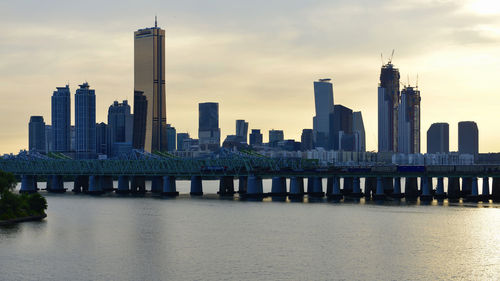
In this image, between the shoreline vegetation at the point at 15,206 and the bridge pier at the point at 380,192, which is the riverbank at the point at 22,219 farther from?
the bridge pier at the point at 380,192

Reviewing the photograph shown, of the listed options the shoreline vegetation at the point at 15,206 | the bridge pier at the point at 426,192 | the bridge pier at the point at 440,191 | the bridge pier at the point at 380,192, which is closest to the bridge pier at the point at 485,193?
the bridge pier at the point at 440,191

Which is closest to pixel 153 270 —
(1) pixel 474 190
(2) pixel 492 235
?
(2) pixel 492 235

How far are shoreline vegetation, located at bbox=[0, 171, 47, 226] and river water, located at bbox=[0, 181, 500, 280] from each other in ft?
11.0

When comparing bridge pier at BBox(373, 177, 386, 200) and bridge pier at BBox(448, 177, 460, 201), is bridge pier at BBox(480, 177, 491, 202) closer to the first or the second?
bridge pier at BBox(448, 177, 460, 201)

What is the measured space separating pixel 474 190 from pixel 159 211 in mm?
81663

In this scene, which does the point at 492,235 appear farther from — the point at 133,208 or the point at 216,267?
the point at 133,208

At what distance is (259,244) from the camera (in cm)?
10488

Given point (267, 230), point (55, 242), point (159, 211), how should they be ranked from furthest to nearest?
point (159, 211)
point (267, 230)
point (55, 242)

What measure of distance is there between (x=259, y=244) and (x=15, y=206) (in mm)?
52583

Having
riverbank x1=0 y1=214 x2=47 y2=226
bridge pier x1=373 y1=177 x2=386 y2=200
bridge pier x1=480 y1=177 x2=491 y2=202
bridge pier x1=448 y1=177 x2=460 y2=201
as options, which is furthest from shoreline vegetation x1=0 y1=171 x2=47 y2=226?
bridge pier x1=480 y1=177 x2=491 y2=202

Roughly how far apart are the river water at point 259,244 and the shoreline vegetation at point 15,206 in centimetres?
335

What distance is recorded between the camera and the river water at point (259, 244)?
275 feet

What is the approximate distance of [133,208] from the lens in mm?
169875

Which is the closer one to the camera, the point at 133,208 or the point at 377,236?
the point at 377,236
